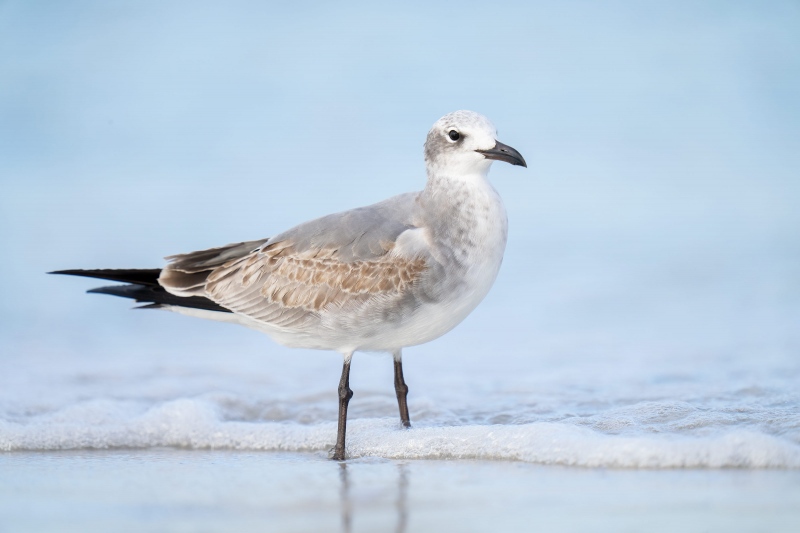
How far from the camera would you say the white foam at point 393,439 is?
192 inches

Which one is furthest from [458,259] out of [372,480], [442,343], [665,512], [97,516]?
[442,343]

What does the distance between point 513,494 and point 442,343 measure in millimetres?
Answer: 4312

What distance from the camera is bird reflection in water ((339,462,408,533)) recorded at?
4.12 meters

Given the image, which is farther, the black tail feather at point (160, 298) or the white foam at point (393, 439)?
the black tail feather at point (160, 298)

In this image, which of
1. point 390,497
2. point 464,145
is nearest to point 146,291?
point 464,145

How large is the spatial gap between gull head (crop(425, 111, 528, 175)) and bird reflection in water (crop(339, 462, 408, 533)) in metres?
1.59

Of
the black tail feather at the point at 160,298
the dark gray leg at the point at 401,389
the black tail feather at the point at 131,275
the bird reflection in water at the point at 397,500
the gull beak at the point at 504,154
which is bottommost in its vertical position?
the bird reflection in water at the point at 397,500

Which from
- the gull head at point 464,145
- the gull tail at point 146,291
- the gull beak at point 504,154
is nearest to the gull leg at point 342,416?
the gull tail at point 146,291

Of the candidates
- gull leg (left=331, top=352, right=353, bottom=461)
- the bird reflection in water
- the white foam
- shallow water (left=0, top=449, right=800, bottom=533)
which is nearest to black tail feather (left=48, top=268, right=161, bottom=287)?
the white foam

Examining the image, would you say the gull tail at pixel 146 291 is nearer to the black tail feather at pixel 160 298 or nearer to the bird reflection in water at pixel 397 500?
the black tail feather at pixel 160 298

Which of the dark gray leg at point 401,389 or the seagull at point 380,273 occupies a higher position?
the seagull at point 380,273

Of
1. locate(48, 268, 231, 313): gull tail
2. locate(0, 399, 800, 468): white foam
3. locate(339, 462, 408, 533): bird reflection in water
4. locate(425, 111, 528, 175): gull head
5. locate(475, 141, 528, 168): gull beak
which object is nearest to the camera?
locate(339, 462, 408, 533): bird reflection in water

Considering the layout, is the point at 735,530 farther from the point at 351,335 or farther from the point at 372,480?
the point at 351,335

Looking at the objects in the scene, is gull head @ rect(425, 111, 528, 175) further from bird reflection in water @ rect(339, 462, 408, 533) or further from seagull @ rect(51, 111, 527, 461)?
bird reflection in water @ rect(339, 462, 408, 533)
